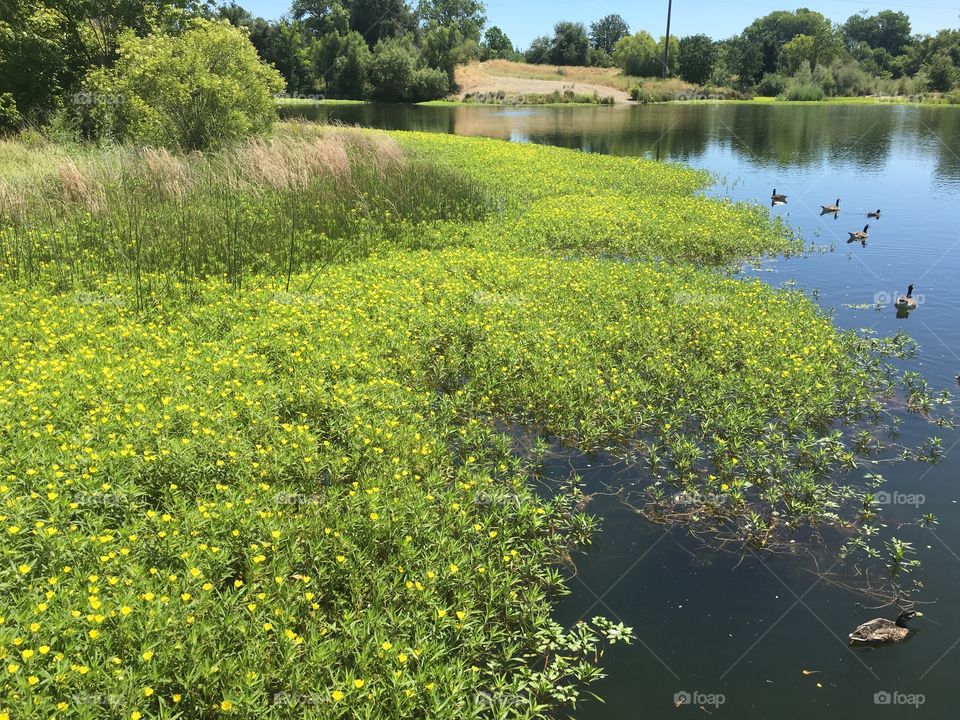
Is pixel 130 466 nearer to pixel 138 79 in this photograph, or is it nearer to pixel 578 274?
pixel 578 274

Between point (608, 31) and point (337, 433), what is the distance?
524 feet

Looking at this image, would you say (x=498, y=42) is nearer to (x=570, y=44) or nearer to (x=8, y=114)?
(x=570, y=44)

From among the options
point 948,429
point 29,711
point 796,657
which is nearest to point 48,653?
point 29,711

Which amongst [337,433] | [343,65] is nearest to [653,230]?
[337,433]

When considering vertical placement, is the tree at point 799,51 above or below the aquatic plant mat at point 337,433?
above

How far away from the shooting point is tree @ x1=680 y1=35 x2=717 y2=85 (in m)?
105

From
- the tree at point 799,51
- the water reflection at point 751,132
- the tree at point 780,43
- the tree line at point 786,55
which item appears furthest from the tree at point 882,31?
the water reflection at point 751,132

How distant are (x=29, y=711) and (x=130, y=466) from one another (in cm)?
248

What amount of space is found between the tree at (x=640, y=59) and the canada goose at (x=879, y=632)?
117138mm

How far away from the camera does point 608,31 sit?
14188cm

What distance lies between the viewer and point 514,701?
4121mm

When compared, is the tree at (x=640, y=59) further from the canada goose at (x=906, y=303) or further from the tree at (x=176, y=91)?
the canada goose at (x=906, y=303)

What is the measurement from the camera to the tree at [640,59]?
106 meters

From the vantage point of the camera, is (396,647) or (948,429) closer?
(396,647)
